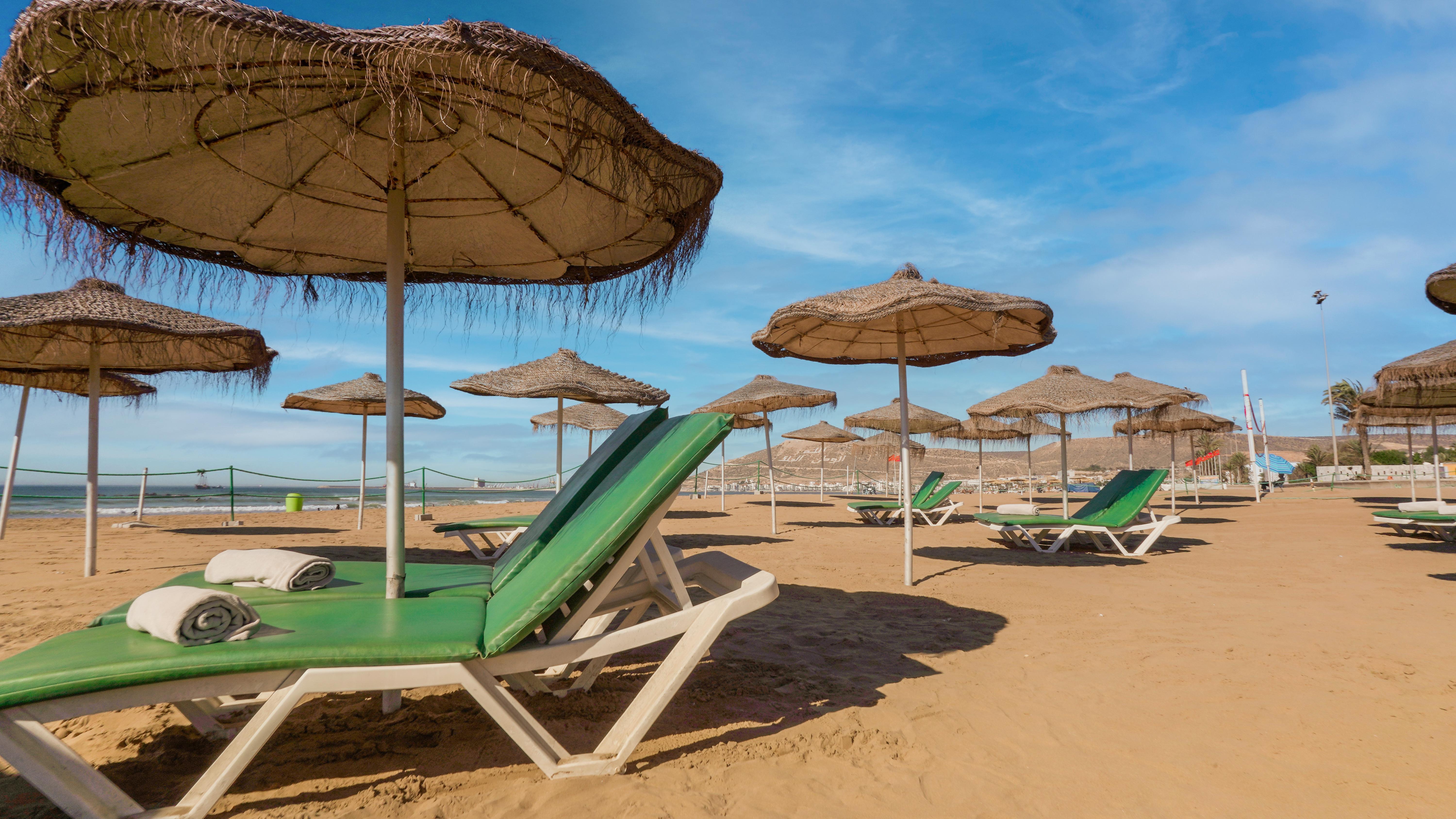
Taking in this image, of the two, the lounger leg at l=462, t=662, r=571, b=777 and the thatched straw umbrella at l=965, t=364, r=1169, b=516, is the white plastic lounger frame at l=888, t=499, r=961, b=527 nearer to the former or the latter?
the thatched straw umbrella at l=965, t=364, r=1169, b=516

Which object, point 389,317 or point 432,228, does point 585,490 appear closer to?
point 389,317

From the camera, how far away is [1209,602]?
4.57m

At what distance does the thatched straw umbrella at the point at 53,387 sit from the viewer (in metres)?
8.73

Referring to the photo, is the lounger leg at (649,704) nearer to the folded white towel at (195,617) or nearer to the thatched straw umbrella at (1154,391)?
the folded white towel at (195,617)

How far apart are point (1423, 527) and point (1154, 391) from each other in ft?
12.4

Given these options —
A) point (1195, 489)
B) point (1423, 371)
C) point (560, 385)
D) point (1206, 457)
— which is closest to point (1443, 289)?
point (1423, 371)

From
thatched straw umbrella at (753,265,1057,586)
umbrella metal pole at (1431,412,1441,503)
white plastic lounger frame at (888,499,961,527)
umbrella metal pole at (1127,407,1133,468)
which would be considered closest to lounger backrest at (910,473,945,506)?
white plastic lounger frame at (888,499,961,527)

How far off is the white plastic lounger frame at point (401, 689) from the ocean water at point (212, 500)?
18.0 feet

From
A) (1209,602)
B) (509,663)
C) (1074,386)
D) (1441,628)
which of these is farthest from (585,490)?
(1074,386)

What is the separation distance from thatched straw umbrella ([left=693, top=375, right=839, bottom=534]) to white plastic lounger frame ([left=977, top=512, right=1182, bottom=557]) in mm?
3448

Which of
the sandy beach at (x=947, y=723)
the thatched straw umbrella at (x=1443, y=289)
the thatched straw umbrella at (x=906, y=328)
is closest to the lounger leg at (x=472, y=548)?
the sandy beach at (x=947, y=723)

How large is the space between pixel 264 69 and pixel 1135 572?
6871 mm

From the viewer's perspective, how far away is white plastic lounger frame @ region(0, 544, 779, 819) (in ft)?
4.85

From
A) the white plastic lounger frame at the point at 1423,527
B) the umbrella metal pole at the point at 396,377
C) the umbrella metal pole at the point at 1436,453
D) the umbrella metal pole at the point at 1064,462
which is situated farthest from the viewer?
the umbrella metal pole at the point at 1436,453
